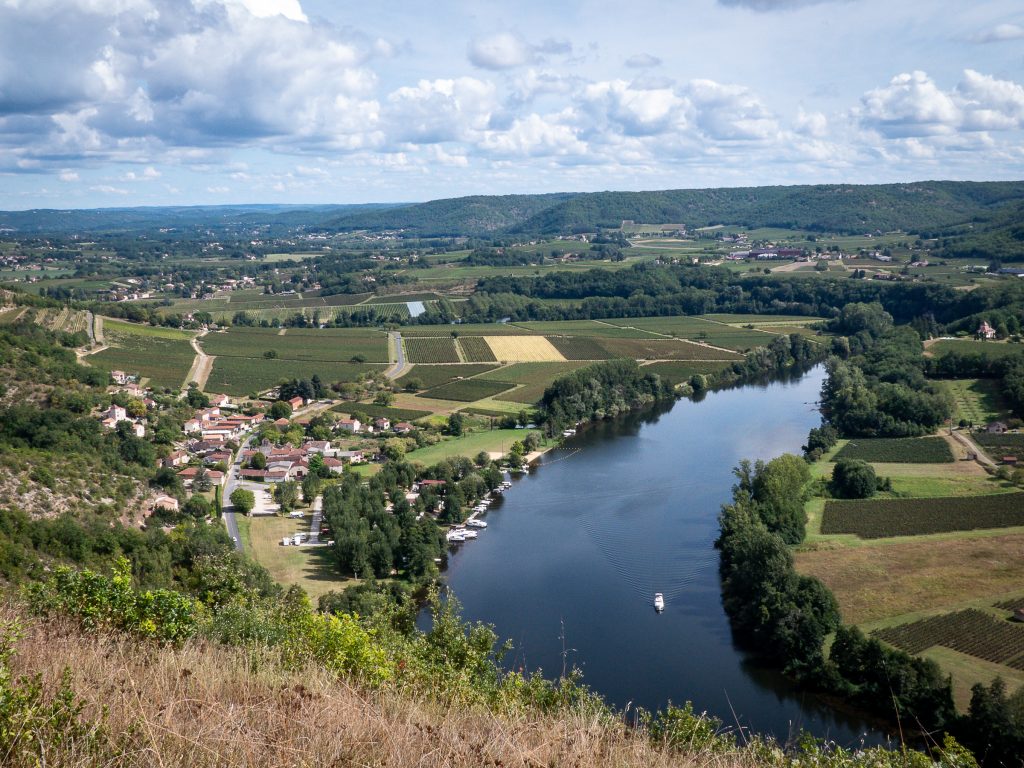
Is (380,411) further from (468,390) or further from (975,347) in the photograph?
(975,347)

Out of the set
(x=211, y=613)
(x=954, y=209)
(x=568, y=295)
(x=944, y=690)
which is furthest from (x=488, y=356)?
(x=954, y=209)

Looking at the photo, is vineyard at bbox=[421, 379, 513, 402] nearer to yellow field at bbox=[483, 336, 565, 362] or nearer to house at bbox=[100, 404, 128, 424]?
yellow field at bbox=[483, 336, 565, 362]

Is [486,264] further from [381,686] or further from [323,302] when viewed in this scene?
[381,686]

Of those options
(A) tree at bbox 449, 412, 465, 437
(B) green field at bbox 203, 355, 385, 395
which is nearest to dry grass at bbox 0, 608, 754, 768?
(A) tree at bbox 449, 412, 465, 437

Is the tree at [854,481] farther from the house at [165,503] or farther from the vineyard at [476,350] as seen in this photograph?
the vineyard at [476,350]

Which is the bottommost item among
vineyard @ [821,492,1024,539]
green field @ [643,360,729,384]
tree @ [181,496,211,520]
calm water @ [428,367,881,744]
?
calm water @ [428,367,881,744]

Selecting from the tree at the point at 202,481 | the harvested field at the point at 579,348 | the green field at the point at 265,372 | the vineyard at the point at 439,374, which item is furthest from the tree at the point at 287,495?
the harvested field at the point at 579,348
